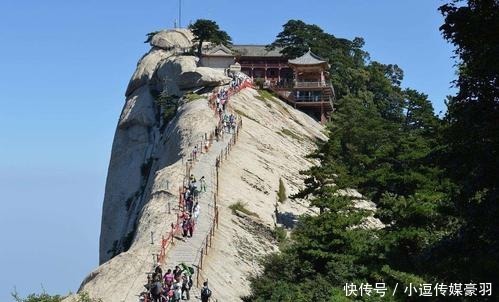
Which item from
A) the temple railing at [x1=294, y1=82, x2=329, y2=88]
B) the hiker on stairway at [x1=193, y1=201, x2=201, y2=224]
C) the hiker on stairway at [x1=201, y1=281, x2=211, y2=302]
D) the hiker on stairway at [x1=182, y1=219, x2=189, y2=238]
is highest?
the temple railing at [x1=294, y1=82, x2=329, y2=88]

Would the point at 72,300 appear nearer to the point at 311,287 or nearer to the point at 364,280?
the point at 311,287

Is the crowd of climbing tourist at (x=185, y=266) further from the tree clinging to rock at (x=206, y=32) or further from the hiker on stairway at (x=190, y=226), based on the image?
the tree clinging to rock at (x=206, y=32)

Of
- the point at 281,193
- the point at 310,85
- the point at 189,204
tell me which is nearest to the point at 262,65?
the point at 310,85

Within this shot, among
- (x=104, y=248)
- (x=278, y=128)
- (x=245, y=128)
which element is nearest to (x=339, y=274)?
(x=245, y=128)

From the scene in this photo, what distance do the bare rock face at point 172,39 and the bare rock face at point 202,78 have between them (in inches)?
588

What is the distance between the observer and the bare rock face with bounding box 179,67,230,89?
65688mm

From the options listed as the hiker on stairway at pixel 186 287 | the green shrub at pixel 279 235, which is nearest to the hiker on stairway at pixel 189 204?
the green shrub at pixel 279 235

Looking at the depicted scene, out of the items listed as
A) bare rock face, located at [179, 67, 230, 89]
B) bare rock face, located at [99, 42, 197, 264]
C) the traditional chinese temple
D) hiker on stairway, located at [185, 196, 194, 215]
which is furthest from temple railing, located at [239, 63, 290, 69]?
hiker on stairway, located at [185, 196, 194, 215]

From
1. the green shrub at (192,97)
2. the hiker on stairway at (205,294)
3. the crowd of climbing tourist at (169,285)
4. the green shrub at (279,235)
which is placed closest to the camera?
the crowd of climbing tourist at (169,285)

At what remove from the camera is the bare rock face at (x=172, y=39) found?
83.2 m

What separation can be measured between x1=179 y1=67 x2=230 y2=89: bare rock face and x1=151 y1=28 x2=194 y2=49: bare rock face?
1493cm

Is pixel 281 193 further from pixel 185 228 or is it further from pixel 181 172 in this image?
pixel 185 228

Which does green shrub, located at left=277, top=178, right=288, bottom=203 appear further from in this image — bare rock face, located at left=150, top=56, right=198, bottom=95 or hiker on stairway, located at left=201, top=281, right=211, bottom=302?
bare rock face, located at left=150, top=56, right=198, bottom=95

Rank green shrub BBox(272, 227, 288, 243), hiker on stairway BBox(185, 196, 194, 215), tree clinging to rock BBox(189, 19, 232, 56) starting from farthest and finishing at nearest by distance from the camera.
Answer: tree clinging to rock BBox(189, 19, 232, 56), green shrub BBox(272, 227, 288, 243), hiker on stairway BBox(185, 196, 194, 215)
